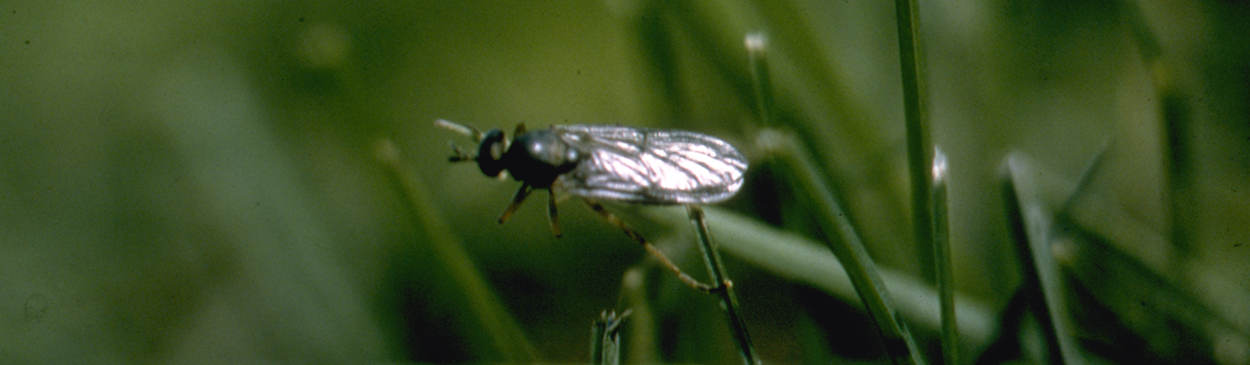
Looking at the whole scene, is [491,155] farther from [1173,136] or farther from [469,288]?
[1173,136]

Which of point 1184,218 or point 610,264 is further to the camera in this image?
point 610,264

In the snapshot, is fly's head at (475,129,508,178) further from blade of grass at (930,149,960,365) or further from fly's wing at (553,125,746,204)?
blade of grass at (930,149,960,365)

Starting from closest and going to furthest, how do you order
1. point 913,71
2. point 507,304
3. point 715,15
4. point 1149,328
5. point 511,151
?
1. point 913,71
2. point 1149,328
3. point 511,151
4. point 715,15
5. point 507,304

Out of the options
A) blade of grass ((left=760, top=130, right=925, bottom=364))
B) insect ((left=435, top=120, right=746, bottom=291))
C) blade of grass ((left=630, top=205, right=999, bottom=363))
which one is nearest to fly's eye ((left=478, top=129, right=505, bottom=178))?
insect ((left=435, top=120, right=746, bottom=291))

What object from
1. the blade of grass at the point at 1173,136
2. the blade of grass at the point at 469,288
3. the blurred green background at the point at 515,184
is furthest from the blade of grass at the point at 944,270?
the blade of grass at the point at 469,288

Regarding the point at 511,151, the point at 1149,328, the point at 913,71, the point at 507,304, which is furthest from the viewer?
the point at 507,304

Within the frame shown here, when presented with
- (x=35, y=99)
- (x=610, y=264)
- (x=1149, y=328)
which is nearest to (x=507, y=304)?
(x=610, y=264)

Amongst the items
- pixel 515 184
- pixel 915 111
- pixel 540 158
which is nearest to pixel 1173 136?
pixel 915 111

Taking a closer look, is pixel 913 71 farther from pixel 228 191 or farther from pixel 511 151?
pixel 228 191
